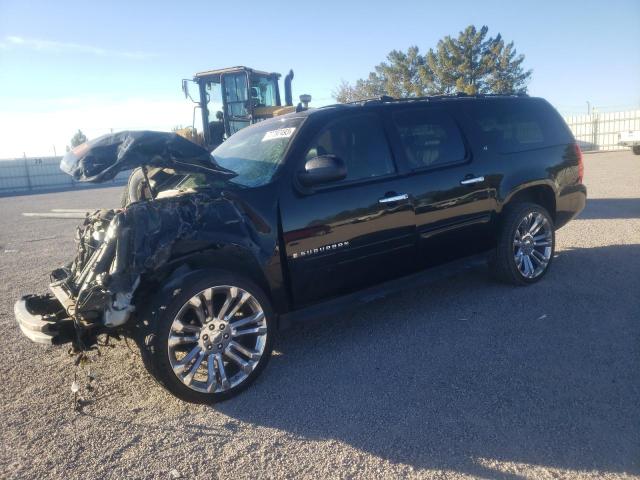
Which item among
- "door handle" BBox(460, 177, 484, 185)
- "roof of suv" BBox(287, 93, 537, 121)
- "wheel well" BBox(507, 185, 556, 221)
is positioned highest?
"roof of suv" BBox(287, 93, 537, 121)

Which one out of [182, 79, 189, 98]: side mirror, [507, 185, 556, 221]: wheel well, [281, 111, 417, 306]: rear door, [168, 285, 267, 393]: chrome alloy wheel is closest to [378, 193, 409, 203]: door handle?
[281, 111, 417, 306]: rear door

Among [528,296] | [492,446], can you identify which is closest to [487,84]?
[528,296]

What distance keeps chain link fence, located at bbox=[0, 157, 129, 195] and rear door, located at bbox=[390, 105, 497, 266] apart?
110ft

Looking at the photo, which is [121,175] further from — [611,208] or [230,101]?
[611,208]

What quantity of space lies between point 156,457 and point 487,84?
138 feet

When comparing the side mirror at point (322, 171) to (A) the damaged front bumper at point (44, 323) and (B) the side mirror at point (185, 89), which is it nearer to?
(A) the damaged front bumper at point (44, 323)

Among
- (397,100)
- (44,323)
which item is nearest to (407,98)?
(397,100)

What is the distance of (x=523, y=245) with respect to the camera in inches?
198

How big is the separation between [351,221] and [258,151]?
41.5 inches

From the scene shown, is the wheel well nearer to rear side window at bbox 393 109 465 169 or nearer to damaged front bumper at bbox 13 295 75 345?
rear side window at bbox 393 109 465 169

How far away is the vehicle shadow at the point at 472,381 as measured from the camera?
2570 mm

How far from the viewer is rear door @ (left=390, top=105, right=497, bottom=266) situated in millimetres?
4246

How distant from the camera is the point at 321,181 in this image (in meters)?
3.56

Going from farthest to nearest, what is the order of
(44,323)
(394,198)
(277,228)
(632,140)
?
(632,140)
(394,198)
(277,228)
(44,323)
